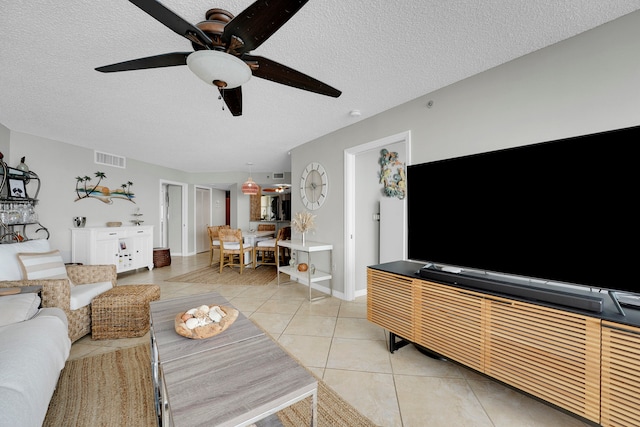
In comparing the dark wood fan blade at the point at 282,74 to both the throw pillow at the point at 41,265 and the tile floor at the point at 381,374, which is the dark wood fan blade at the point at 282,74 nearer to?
the tile floor at the point at 381,374

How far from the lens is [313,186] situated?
4.09 metres

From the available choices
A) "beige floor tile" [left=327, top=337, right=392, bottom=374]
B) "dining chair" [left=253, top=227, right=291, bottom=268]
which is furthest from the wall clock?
"beige floor tile" [left=327, top=337, right=392, bottom=374]

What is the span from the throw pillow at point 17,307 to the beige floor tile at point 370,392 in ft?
7.08

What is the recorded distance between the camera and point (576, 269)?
1376 millimetres

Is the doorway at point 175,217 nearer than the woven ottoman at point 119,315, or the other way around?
the woven ottoman at point 119,315

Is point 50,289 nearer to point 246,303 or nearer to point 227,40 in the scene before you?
point 246,303

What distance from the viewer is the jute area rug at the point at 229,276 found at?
4.43 metres

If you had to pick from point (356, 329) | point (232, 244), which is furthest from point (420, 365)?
point (232, 244)

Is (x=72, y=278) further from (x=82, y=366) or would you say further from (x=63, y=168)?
(x=63, y=168)

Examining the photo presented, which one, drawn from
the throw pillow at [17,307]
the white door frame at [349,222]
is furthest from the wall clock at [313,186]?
the throw pillow at [17,307]

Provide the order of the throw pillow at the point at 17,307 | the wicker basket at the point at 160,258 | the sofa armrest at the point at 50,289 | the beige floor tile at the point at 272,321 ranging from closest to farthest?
the throw pillow at the point at 17,307
the sofa armrest at the point at 50,289
the beige floor tile at the point at 272,321
the wicker basket at the point at 160,258

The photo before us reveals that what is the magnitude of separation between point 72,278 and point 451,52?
13.9ft

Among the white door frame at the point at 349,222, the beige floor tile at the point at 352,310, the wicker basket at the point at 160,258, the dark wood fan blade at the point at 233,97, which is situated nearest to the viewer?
the dark wood fan blade at the point at 233,97

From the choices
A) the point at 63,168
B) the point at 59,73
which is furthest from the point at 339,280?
the point at 63,168
